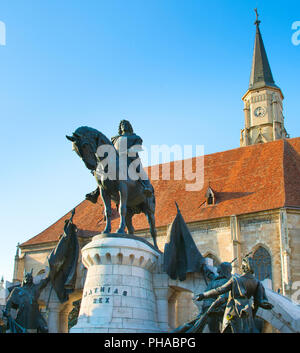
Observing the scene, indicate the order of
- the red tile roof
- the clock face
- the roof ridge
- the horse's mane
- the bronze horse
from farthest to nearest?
the clock face
the red tile roof
the roof ridge
the horse's mane
the bronze horse

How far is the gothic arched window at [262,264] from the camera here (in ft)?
69.7

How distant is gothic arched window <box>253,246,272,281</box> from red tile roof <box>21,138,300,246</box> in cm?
197

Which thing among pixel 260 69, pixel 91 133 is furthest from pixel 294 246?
pixel 260 69

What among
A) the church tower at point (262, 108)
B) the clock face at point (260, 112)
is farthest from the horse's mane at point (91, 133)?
the clock face at point (260, 112)

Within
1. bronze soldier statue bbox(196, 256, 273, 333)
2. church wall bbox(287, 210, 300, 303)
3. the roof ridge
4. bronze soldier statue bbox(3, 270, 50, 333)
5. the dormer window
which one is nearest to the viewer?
bronze soldier statue bbox(196, 256, 273, 333)

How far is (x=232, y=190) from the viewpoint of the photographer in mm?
24438

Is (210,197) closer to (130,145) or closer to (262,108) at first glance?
(130,145)

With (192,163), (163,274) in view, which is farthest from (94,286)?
(192,163)

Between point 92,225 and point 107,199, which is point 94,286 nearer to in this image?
point 107,199

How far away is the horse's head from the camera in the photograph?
9.78 m

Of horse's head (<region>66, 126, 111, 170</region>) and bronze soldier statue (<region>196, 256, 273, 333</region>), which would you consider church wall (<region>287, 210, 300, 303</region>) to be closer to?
horse's head (<region>66, 126, 111, 170</region>)

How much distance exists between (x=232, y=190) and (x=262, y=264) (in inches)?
178

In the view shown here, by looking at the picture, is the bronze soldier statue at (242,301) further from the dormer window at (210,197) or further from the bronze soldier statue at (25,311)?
the dormer window at (210,197)

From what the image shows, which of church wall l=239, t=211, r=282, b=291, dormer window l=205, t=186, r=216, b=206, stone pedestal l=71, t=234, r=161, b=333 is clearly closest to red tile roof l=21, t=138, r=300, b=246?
dormer window l=205, t=186, r=216, b=206
